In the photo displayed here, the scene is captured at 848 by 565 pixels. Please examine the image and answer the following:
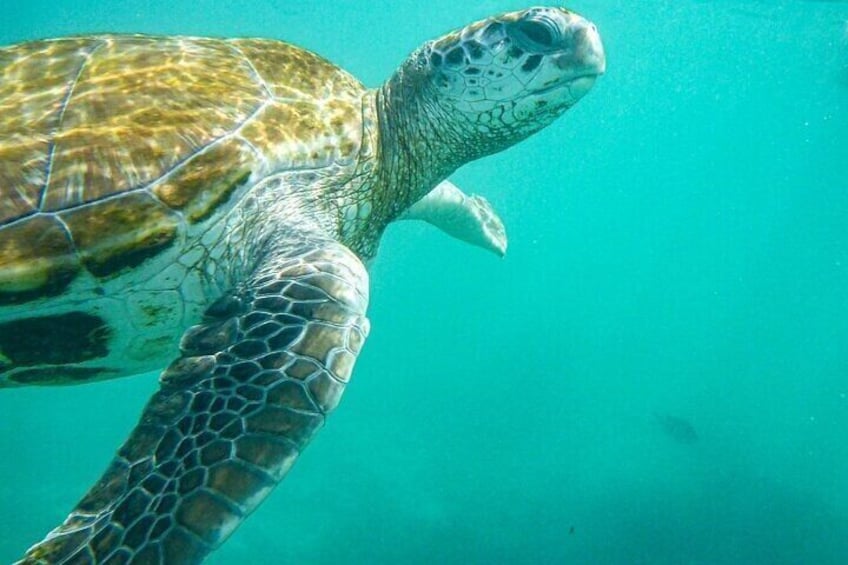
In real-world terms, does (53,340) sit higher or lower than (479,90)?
lower

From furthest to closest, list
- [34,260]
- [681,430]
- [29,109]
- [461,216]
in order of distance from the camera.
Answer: [681,430] → [461,216] → [29,109] → [34,260]

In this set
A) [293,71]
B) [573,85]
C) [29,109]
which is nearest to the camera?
[29,109]

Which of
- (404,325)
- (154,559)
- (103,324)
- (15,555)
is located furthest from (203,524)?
(404,325)

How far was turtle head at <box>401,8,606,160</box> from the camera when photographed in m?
3.21

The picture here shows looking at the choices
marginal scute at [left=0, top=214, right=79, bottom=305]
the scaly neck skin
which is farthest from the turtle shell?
the scaly neck skin

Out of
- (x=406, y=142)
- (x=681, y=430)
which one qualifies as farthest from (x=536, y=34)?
(x=681, y=430)

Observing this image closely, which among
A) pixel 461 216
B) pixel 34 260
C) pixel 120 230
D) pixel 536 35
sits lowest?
pixel 461 216

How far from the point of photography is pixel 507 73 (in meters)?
3.32

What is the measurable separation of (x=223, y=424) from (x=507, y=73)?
8.13ft

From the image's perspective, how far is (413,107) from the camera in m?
3.78

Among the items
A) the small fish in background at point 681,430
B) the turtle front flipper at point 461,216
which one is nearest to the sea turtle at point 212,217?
the turtle front flipper at point 461,216

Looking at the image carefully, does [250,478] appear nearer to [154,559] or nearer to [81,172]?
[154,559]

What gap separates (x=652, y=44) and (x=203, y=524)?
4749cm

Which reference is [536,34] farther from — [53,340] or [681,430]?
[681,430]
